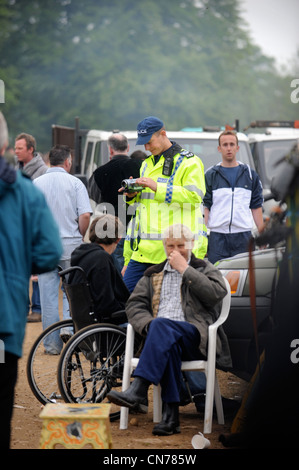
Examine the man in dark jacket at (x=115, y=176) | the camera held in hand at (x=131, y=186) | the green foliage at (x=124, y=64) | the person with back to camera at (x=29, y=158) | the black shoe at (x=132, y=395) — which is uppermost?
the green foliage at (x=124, y=64)

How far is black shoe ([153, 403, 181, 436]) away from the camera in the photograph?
595 cm

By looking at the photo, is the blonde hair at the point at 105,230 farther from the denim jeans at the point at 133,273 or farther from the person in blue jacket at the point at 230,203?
the person in blue jacket at the point at 230,203

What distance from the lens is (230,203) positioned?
8.91 m

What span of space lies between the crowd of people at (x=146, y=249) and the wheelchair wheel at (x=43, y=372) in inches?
15.9

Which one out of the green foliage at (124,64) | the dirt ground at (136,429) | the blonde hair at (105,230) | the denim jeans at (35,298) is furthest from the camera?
the green foliage at (124,64)

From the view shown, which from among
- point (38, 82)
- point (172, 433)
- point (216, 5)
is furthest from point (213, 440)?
point (216, 5)

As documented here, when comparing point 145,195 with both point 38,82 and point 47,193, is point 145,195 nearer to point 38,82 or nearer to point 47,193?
point 47,193

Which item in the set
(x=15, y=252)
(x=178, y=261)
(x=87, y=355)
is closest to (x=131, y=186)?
(x=178, y=261)

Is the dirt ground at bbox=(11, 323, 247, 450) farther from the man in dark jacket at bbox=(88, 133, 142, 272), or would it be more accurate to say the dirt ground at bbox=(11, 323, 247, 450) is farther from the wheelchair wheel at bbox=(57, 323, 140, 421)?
the man in dark jacket at bbox=(88, 133, 142, 272)

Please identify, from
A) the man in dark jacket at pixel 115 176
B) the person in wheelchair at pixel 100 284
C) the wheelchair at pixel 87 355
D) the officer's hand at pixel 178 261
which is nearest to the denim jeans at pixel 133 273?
the person in wheelchair at pixel 100 284

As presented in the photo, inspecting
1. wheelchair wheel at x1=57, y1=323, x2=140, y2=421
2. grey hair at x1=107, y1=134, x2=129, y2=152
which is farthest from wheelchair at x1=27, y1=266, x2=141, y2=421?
grey hair at x1=107, y1=134, x2=129, y2=152

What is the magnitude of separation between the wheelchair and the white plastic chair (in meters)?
0.27

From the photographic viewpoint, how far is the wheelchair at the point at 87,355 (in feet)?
21.1

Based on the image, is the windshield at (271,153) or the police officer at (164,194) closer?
the police officer at (164,194)
